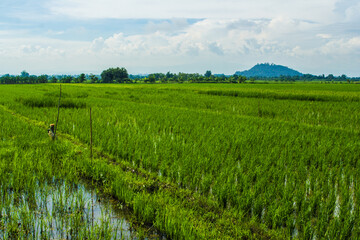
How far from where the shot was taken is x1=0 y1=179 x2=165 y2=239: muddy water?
7.29ft

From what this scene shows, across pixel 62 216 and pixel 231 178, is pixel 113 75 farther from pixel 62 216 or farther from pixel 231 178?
pixel 62 216

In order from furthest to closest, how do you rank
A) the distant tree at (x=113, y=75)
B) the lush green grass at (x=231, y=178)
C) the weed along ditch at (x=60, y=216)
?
the distant tree at (x=113, y=75), the lush green grass at (x=231, y=178), the weed along ditch at (x=60, y=216)

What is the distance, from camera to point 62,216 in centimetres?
251

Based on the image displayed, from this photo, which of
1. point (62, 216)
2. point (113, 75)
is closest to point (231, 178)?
point (62, 216)

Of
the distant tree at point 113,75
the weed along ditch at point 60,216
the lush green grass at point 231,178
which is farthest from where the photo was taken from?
the distant tree at point 113,75

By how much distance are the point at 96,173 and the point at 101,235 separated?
1.37 m

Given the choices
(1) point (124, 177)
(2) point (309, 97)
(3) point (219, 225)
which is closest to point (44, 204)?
(1) point (124, 177)

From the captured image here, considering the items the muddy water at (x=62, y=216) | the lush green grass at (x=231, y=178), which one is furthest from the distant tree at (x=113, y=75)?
the muddy water at (x=62, y=216)

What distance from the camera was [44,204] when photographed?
9.02ft

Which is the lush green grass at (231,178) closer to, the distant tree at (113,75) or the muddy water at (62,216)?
the muddy water at (62,216)

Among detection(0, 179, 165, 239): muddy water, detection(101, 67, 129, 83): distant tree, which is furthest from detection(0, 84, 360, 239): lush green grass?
detection(101, 67, 129, 83): distant tree

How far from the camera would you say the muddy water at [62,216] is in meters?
2.22

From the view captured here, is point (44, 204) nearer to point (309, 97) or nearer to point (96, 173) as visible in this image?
point (96, 173)

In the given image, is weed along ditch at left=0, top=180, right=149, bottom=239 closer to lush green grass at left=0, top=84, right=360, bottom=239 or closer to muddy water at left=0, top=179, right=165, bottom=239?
muddy water at left=0, top=179, right=165, bottom=239
